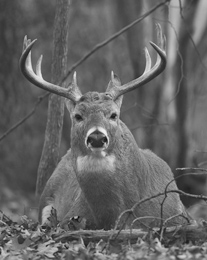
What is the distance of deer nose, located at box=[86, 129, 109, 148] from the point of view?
736 centimetres

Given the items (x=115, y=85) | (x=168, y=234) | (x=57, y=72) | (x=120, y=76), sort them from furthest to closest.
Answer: (x=120, y=76)
(x=57, y=72)
(x=115, y=85)
(x=168, y=234)

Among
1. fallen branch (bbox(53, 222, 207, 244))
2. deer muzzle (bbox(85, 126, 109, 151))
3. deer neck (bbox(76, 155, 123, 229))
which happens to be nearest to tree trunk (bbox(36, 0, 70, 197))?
deer neck (bbox(76, 155, 123, 229))

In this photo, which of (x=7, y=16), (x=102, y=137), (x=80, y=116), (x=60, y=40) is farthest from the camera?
(x=7, y=16)

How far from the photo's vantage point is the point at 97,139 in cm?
735

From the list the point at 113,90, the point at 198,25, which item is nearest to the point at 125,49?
the point at 198,25

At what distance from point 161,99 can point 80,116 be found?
10.4 metres

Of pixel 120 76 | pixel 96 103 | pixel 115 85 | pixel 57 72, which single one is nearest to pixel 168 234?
pixel 96 103

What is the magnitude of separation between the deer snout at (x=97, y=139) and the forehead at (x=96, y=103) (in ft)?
1.43

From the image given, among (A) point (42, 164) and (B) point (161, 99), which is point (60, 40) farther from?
(B) point (161, 99)

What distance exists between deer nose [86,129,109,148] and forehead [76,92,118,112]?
0.45 meters

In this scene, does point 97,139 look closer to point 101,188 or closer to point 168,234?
point 101,188

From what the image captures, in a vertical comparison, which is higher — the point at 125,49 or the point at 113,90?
the point at 125,49

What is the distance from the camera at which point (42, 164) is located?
9.96 m

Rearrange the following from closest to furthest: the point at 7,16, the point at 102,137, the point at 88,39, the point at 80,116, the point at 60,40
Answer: the point at 102,137
the point at 80,116
the point at 60,40
the point at 7,16
the point at 88,39
